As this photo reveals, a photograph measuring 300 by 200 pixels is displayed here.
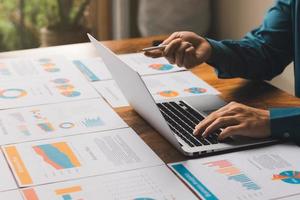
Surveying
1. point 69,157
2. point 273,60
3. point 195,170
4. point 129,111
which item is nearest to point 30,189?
point 69,157

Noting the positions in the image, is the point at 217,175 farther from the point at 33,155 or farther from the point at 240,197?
the point at 33,155

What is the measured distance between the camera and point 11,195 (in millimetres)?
1159

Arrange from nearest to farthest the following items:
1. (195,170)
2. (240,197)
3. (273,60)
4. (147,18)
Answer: (240,197) → (195,170) → (273,60) → (147,18)

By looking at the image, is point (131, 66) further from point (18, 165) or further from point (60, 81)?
point (18, 165)

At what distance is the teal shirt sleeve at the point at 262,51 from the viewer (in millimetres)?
1779

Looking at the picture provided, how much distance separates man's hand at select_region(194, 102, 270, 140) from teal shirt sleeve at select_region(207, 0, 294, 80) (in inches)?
13.3

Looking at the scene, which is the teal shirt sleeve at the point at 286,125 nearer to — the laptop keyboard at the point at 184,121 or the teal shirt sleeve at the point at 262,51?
the laptop keyboard at the point at 184,121

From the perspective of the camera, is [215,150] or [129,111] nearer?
[215,150]

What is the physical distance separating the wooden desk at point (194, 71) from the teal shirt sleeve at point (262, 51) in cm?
4

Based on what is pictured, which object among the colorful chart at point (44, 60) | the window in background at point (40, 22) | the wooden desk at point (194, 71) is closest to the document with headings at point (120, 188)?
the wooden desk at point (194, 71)

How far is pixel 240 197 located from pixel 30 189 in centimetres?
40

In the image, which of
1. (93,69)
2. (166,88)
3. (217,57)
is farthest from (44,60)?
(217,57)

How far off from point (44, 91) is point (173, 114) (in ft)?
1.29

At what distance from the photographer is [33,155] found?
1.33m
